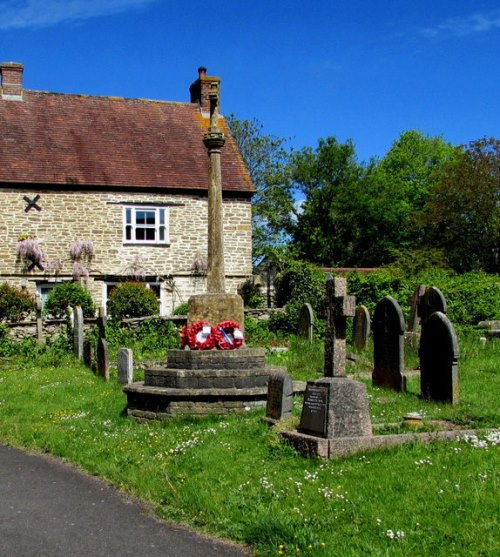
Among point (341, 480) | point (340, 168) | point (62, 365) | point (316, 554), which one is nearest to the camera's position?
point (316, 554)

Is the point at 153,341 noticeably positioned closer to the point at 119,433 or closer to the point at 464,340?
the point at 464,340

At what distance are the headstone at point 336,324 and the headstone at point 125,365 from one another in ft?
20.8

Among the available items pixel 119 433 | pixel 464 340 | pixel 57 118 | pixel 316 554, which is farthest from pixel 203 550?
pixel 57 118

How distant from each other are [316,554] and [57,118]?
28465 mm

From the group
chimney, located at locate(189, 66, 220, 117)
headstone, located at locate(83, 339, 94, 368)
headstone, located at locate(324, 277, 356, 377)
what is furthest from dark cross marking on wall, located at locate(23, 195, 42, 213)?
headstone, located at locate(324, 277, 356, 377)

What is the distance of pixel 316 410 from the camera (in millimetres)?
8500

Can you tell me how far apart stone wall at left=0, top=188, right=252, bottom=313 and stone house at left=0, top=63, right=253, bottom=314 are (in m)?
0.04

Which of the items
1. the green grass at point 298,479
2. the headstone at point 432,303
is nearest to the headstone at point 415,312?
the headstone at point 432,303

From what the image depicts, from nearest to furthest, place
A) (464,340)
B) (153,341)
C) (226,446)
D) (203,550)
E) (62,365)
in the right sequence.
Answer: (203,550), (226,446), (464,340), (62,365), (153,341)

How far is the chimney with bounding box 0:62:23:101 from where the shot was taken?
102 feet

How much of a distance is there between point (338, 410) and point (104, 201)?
889 inches

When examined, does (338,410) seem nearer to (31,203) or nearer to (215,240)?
(215,240)

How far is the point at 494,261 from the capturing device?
4453cm

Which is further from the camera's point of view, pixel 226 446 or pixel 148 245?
pixel 148 245
